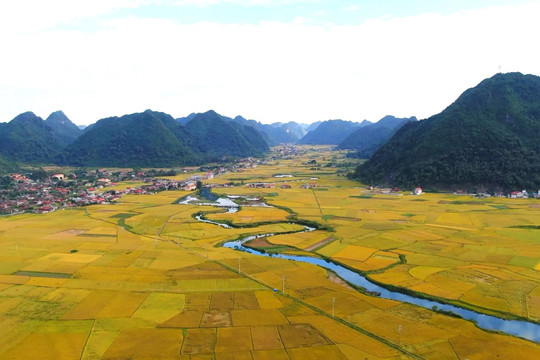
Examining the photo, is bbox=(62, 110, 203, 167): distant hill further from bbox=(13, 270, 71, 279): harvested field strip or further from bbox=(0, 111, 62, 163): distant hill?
bbox=(13, 270, 71, 279): harvested field strip

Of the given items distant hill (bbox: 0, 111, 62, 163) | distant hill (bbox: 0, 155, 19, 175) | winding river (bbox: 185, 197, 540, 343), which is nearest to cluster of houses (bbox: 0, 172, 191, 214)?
distant hill (bbox: 0, 155, 19, 175)

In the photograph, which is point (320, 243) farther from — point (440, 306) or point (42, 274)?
point (42, 274)

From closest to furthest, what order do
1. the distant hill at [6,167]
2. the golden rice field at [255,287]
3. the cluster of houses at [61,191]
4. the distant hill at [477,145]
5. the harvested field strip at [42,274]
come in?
1. the golden rice field at [255,287]
2. the harvested field strip at [42,274]
3. the cluster of houses at [61,191]
4. the distant hill at [477,145]
5. the distant hill at [6,167]

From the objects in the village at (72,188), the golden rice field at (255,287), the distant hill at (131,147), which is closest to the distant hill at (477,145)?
the golden rice field at (255,287)

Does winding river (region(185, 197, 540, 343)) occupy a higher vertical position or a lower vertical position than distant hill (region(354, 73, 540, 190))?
lower

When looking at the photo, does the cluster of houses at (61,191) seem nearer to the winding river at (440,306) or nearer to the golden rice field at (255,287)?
the golden rice field at (255,287)

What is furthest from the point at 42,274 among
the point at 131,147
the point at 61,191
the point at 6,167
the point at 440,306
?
the point at 131,147
